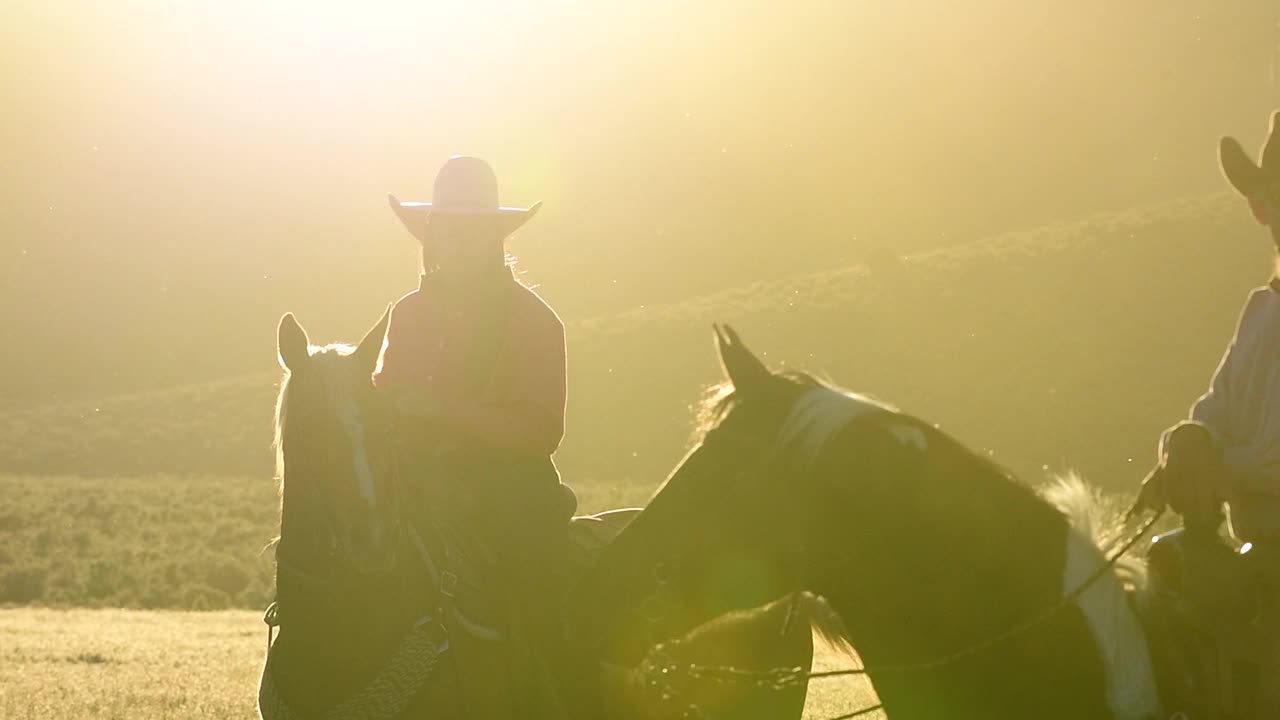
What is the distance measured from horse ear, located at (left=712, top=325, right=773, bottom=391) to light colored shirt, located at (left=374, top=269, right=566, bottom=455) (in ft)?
6.55

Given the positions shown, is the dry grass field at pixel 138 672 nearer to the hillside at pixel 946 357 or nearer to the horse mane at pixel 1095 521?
the horse mane at pixel 1095 521

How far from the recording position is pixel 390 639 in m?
5.24

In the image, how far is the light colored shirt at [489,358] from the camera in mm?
5809

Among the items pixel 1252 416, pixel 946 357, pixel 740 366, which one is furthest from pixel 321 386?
pixel 946 357

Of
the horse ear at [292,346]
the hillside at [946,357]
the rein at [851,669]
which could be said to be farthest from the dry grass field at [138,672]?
the hillside at [946,357]

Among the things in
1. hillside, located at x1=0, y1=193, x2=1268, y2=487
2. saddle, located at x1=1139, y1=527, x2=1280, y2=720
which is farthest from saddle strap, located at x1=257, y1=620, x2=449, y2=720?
hillside, located at x1=0, y1=193, x2=1268, y2=487

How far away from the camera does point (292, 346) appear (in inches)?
199

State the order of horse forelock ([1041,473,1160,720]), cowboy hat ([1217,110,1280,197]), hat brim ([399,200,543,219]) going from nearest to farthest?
horse forelock ([1041,473,1160,720]) → cowboy hat ([1217,110,1280,197]) → hat brim ([399,200,543,219])

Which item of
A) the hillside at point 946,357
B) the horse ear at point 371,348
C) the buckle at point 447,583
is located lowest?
the hillside at point 946,357

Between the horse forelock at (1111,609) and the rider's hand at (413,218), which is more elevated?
the rider's hand at (413,218)

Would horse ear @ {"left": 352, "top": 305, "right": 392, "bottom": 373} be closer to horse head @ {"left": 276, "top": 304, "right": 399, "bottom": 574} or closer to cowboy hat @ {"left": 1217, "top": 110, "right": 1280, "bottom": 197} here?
horse head @ {"left": 276, "top": 304, "right": 399, "bottom": 574}

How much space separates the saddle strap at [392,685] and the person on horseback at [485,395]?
433 mm

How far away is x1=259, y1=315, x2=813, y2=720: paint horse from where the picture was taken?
4.95 m

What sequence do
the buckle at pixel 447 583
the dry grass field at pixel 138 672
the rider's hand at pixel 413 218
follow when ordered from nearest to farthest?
the buckle at pixel 447 583 → the rider's hand at pixel 413 218 → the dry grass field at pixel 138 672
